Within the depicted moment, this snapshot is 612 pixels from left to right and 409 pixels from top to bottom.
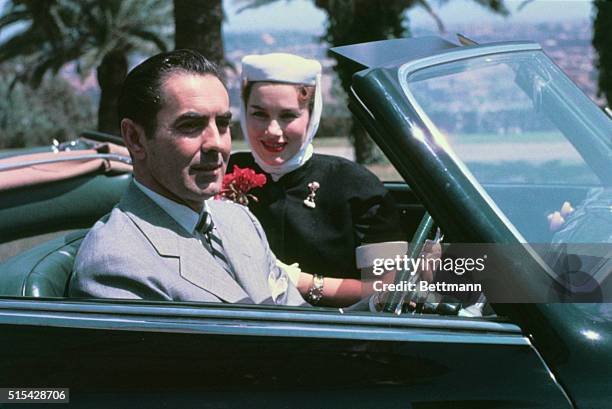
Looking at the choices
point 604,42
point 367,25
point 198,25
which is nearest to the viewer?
point 198,25

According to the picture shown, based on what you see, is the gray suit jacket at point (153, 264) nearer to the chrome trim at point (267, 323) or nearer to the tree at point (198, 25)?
the chrome trim at point (267, 323)

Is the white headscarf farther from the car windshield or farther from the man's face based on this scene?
the man's face

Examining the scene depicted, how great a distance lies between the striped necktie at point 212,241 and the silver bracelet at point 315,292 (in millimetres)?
517

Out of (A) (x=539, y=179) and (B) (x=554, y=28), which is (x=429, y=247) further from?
(B) (x=554, y=28)

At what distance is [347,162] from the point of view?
3086 millimetres

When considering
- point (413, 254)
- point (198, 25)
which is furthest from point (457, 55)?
point (198, 25)

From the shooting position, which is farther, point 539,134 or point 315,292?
point 315,292

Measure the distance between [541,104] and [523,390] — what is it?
2.86 ft

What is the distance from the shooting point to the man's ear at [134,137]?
84.9 inches

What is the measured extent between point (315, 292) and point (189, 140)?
0.83m

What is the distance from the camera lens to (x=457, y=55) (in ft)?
6.57

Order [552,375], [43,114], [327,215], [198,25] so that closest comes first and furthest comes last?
[552,375]
[327,215]
[198,25]
[43,114]

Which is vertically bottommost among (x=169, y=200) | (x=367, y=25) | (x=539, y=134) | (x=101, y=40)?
(x=101, y=40)

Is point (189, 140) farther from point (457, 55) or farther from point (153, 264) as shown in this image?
point (457, 55)
